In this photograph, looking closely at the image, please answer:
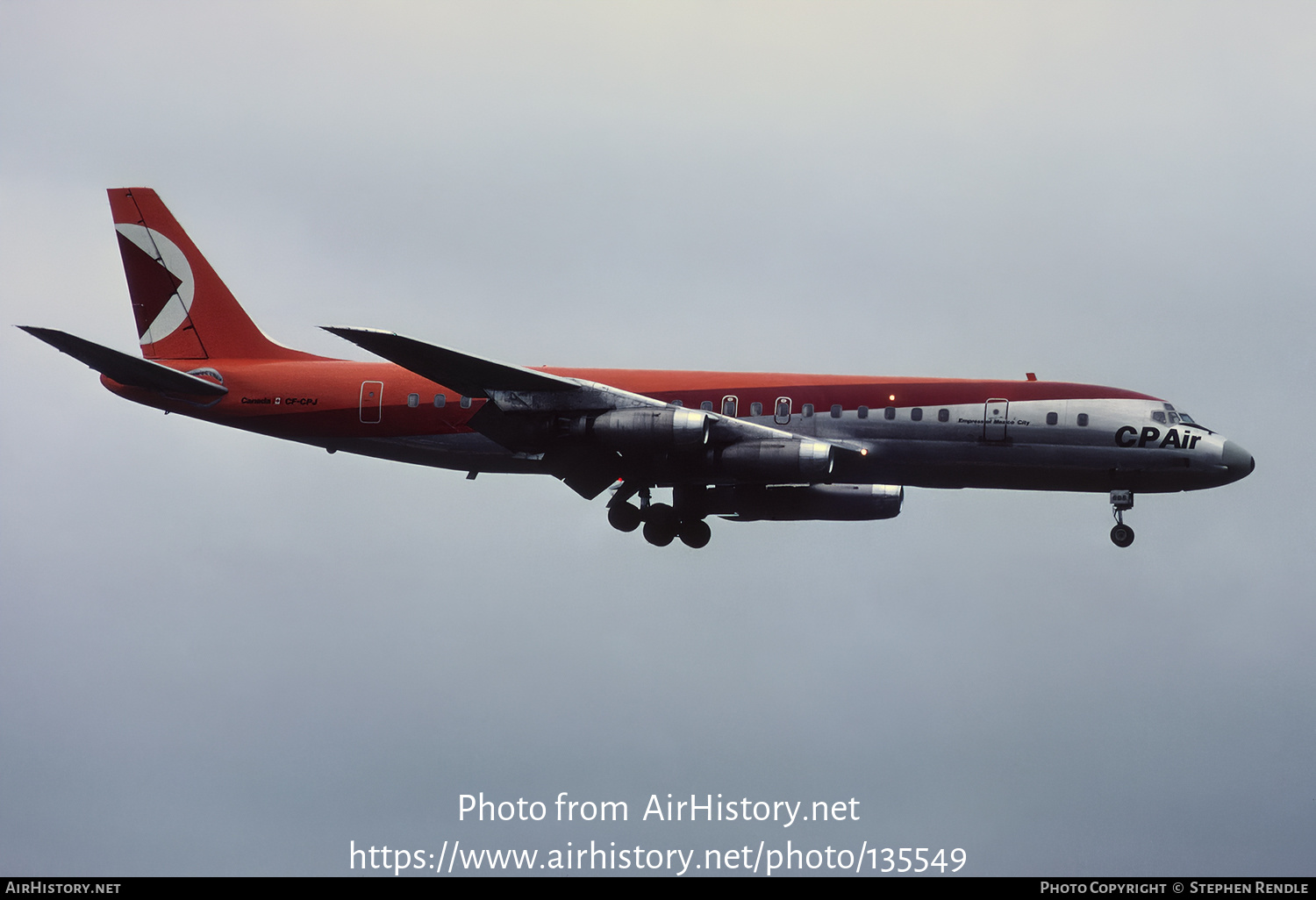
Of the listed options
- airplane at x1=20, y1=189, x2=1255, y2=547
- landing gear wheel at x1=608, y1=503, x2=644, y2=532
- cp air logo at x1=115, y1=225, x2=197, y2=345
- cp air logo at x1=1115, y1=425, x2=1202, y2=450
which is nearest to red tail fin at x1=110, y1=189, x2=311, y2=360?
cp air logo at x1=115, y1=225, x2=197, y2=345

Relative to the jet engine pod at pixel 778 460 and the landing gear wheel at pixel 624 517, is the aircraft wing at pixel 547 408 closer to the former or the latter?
the jet engine pod at pixel 778 460

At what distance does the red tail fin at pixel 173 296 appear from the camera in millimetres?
45375

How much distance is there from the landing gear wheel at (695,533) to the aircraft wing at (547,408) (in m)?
4.08

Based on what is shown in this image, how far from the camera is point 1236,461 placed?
4038 cm

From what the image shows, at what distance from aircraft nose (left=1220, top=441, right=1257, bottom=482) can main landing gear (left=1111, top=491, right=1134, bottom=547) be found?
269cm

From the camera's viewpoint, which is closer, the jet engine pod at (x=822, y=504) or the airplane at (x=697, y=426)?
the airplane at (x=697, y=426)

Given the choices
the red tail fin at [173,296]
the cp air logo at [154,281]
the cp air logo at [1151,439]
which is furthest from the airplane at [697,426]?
the cp air logo at [154,281]

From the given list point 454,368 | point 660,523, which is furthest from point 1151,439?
point 454,368

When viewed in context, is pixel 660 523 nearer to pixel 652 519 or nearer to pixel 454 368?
pixel 652 519

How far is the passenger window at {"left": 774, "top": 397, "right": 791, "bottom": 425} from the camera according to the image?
135 ft

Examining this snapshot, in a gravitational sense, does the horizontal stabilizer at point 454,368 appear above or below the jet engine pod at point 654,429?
above

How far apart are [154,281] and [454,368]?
1328 centimetres

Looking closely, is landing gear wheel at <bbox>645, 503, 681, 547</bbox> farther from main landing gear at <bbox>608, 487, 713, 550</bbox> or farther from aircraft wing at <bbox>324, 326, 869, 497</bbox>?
aircraft wing at <bbox>324, 326, 869, 497</bbox>
